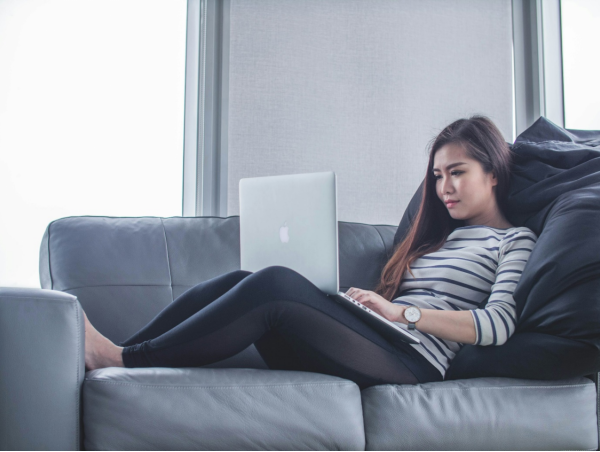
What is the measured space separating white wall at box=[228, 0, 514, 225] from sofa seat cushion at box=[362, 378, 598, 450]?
4.46ft

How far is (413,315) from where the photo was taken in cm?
128

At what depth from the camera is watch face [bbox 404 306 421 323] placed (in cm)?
128

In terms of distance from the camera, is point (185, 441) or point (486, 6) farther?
point (486, 6)

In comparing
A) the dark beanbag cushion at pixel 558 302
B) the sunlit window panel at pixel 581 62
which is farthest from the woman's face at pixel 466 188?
the sunlit window panel at pixel 581 62

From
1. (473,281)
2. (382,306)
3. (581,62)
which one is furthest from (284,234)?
(581,62)

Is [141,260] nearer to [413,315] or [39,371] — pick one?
[39,371]

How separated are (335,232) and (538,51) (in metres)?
2.09

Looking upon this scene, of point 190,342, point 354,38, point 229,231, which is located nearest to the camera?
point 190,342

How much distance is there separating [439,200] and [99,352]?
3.73ft

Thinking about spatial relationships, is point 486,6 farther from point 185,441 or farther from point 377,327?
point 185,441

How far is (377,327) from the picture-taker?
1304mm

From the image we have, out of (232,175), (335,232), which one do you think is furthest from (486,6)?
(335,232)

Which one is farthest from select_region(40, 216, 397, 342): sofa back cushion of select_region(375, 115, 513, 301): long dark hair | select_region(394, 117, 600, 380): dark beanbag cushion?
select_region(394, 117, 600, 380): dark beanbag cushion

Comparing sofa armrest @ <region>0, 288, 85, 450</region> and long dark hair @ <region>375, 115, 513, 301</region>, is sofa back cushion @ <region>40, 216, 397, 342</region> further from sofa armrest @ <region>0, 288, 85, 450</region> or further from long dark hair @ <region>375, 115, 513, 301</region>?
sofa armrest @ <region>0, 288, 85, 450</region>
